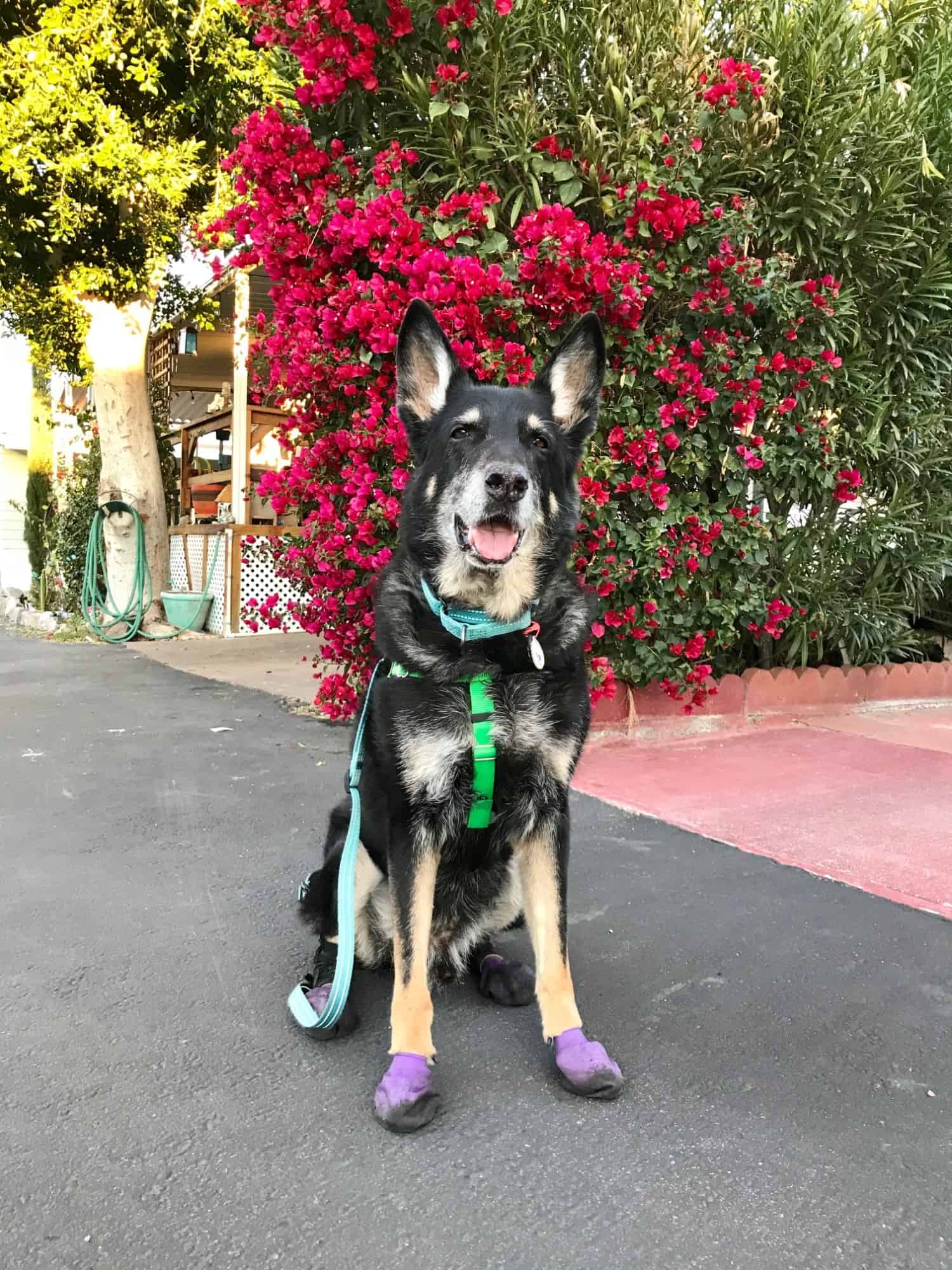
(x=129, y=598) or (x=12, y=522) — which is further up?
(x=12, y=522)

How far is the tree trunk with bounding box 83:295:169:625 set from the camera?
11.2m

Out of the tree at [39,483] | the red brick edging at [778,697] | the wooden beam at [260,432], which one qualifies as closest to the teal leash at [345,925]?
the red brick edging at [778,697]

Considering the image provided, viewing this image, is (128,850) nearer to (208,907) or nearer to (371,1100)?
(208,907)

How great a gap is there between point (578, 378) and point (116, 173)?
8782 millimetres

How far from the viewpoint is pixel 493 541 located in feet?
7.16

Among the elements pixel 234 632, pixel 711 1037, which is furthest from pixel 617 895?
pixel 234 632

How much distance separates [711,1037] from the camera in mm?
2227

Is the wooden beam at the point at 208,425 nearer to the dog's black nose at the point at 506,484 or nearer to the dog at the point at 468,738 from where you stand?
the dog at the point at 468,738

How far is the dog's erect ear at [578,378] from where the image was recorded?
2.50 metres

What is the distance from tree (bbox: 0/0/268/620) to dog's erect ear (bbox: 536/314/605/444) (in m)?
8.43

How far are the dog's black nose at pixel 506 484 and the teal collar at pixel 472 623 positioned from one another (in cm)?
30

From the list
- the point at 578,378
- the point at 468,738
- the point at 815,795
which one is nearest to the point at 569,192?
the point at 578,378

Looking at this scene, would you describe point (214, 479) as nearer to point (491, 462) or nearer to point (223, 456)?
point (223, 456)

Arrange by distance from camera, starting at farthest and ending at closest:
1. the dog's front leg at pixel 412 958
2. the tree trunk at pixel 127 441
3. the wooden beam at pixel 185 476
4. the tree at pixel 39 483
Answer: the tree at pixel 39 483 < the wooden beam at pixel 185 476 < the tree trunk at pixel 127 441 < the dog's front leg at pixel 412 958
